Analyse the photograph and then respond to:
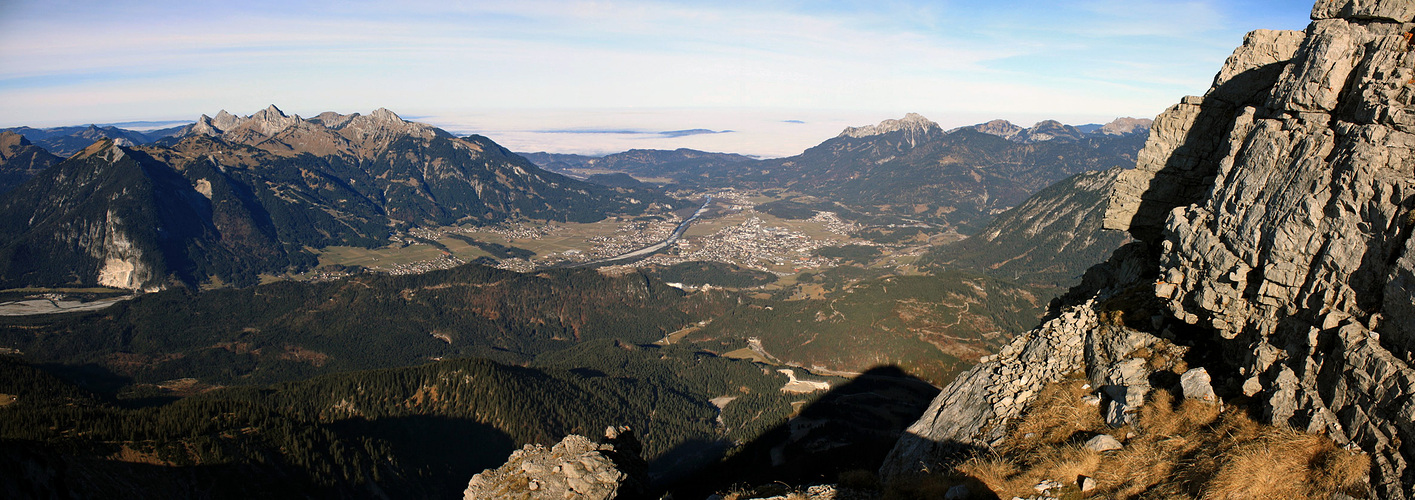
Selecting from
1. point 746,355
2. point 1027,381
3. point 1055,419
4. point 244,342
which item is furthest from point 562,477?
point 244,342

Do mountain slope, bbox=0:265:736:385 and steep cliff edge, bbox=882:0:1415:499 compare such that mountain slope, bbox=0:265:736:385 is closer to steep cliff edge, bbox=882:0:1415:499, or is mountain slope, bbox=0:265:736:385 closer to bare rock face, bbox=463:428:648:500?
bare rock face, bbox=463:428:648:500

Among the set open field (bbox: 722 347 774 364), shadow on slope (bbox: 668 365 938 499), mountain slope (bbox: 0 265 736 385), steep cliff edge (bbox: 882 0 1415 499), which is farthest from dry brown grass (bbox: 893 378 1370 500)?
mountain slope (bbox: 0 265 736 385)

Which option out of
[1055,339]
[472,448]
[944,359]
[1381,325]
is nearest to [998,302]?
[944,359]

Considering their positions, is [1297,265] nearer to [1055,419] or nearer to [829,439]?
[1055,419]

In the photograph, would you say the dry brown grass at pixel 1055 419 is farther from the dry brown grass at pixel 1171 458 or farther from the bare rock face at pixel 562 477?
the bare rock face at pixel 562 477

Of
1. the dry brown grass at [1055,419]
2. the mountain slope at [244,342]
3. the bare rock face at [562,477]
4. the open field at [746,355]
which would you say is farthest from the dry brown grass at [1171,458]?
the mountain slope at [244,342]
